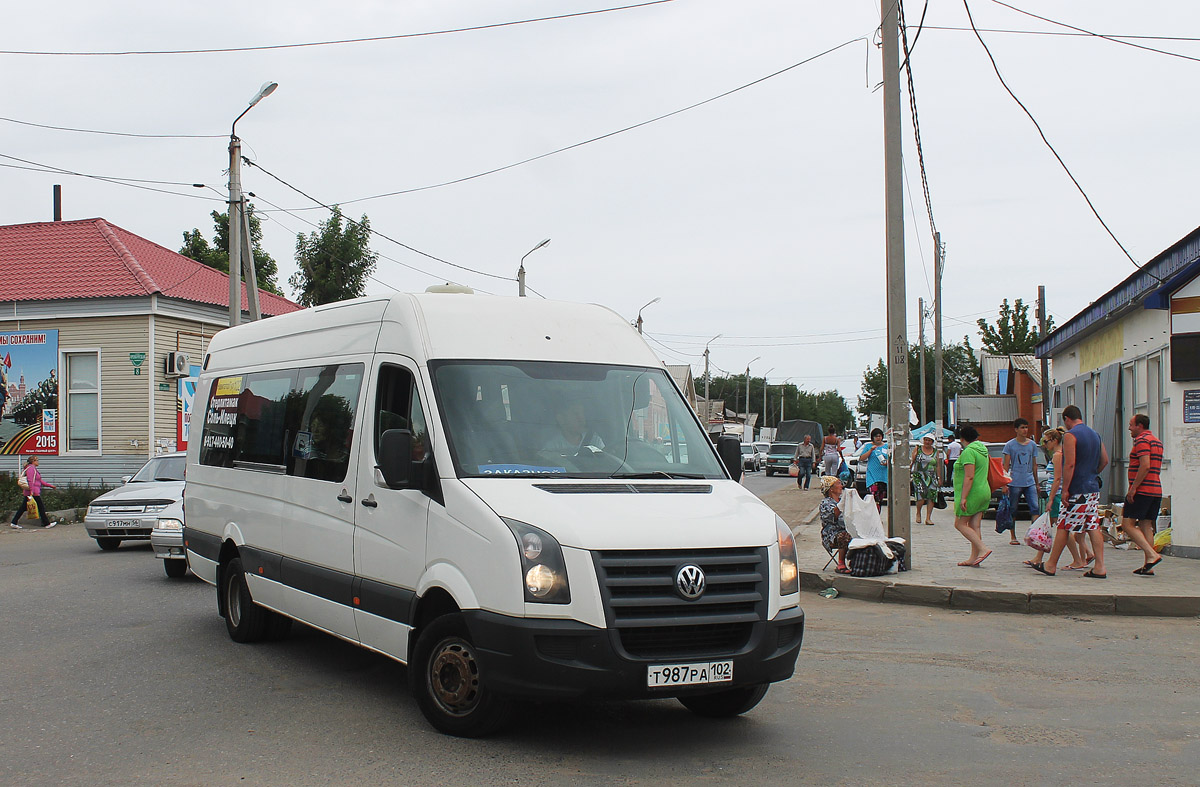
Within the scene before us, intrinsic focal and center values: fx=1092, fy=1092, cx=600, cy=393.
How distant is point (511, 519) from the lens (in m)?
5.29

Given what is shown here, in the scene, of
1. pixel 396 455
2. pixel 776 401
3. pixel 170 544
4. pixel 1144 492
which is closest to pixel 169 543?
pixel 170 544

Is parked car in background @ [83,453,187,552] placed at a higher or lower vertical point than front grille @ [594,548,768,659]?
lower

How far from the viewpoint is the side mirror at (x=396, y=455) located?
5789mm

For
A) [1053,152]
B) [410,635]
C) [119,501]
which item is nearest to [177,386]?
[119,501]

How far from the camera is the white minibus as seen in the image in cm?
518

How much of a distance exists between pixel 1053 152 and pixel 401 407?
11079 mm

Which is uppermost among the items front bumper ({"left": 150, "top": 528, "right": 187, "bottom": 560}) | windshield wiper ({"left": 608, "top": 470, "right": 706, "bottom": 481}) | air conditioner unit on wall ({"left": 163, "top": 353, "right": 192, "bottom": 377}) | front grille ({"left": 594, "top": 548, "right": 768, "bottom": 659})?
air conditioner unit on wall ({"left": 163, "top": 353, "right": 192, "bottom": 377})

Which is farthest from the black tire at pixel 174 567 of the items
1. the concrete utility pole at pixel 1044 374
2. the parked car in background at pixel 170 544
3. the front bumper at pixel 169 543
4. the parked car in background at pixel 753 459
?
the parked car in background at pixel 753 459

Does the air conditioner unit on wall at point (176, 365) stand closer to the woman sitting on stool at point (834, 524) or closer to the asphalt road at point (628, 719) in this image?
the asphalt road at point (628, 719)

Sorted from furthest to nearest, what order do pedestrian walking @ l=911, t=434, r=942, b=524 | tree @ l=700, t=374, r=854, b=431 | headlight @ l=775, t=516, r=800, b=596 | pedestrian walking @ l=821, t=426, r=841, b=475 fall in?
tree @ l=700, t=374, r=854, b=431, pedestrian walking @ l=821, t=426, r=841, b=475, pedestrian walking @ l=911, t=434, r=942, b=524, headlight @ l=775, t=516, r=800, b=596

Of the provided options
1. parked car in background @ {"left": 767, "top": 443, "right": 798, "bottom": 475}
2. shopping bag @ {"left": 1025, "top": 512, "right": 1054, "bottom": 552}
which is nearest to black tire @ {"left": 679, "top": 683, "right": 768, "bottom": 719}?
shopping bag @ {"left": 1025, "top": 512, "right": 1054, "bottom": 552}

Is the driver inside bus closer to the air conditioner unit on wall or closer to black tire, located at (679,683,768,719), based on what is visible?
black tire, located at (679,683,768,719)

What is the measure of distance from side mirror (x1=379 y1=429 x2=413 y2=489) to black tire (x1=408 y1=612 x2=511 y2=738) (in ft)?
2.57

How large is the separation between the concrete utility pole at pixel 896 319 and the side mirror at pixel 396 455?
7.54 meters
